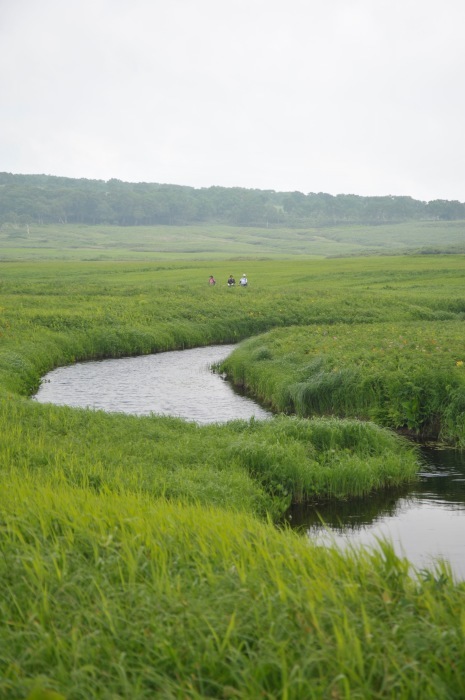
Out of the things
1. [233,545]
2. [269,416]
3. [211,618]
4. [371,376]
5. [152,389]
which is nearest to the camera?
[211,618]

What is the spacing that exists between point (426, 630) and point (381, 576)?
1.10 meters

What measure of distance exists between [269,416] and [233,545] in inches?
650

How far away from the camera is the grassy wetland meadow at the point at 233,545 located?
20.7 ft

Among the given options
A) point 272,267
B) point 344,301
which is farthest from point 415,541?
point 272,267

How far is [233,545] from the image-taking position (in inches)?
354

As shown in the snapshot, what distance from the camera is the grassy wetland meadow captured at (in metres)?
6.31

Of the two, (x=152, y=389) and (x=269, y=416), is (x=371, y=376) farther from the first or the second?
(x=152, y=389)

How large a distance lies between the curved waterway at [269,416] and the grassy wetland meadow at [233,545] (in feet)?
1.91

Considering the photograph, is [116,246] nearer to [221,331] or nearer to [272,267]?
[272,267]

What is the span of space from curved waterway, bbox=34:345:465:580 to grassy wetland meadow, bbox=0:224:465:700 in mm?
581

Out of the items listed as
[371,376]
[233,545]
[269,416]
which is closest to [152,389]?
[269,416]

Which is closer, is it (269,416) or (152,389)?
(269,416)

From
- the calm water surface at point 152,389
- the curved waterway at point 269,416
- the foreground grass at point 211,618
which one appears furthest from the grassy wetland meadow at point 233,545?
the calm water surface at point 152,389

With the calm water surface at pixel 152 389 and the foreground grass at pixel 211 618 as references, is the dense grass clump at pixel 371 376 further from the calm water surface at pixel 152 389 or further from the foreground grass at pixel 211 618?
the foreground grass at pixel 211 618
